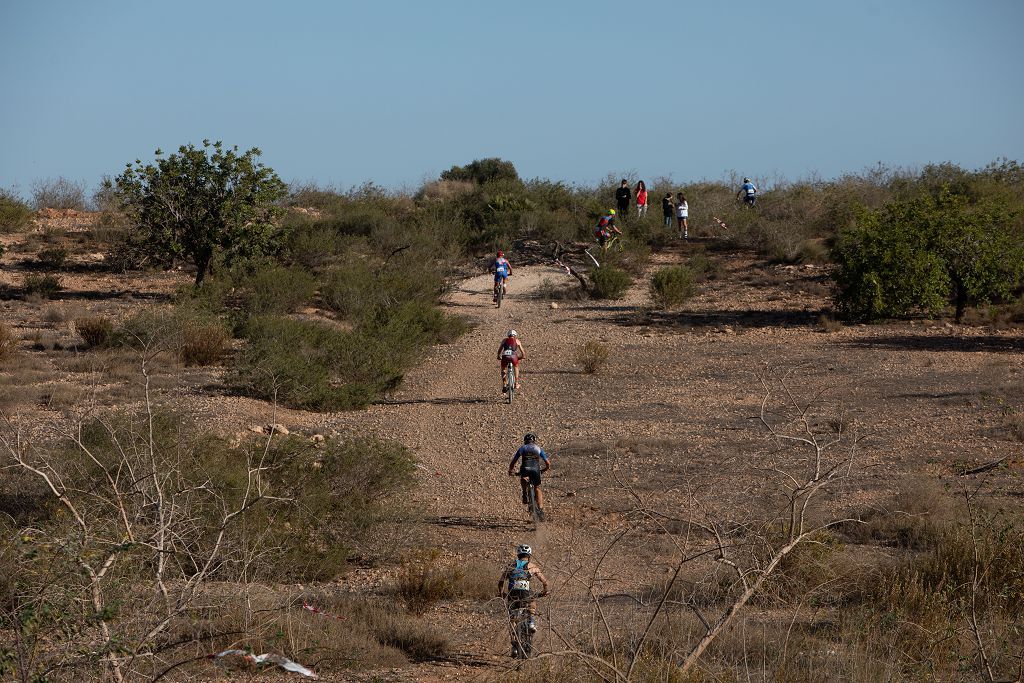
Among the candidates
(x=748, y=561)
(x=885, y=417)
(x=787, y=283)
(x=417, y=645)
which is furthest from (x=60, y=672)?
(x=787, y=283)

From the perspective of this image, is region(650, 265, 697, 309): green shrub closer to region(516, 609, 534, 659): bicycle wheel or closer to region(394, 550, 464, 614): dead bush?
region(394, 550, 464, 614): dead bush

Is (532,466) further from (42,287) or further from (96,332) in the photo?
(42,287)

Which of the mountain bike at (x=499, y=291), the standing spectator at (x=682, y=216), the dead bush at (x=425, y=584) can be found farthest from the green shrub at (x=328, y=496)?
the standing spectator at (x=682, y=216)

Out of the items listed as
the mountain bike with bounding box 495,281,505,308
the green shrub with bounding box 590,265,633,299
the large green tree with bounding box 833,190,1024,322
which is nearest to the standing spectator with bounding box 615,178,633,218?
the green shrub with bounding box 590,265,633,299

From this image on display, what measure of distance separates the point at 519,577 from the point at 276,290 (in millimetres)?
20470

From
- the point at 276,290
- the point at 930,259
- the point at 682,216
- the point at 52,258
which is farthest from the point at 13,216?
the point at 930,259

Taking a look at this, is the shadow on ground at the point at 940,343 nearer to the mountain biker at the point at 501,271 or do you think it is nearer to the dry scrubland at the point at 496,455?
the dry scrubland at the point at 496,455

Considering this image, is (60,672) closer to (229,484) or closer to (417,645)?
(417,645)

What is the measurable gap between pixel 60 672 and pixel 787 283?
1071 inches

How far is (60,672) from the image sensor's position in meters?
6.82

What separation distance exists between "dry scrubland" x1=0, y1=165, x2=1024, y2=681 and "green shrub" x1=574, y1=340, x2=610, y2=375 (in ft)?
0.52

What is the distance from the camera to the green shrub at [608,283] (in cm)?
3156

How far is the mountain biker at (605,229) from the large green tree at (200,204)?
994 cm

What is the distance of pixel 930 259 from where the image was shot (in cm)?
2622
